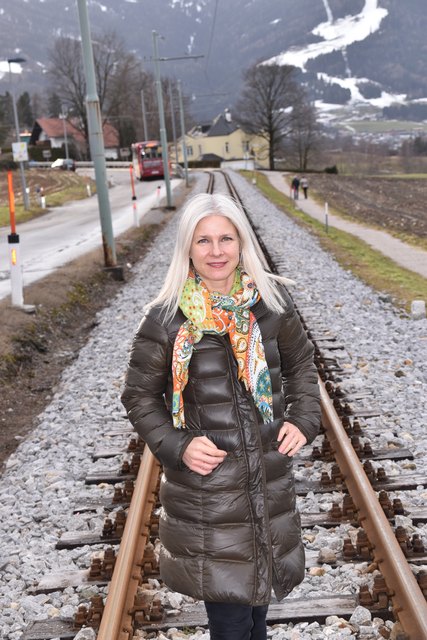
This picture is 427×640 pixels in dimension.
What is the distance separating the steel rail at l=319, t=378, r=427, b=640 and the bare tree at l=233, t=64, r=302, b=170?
10017 centimetres

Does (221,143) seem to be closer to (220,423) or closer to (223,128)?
(223,128)

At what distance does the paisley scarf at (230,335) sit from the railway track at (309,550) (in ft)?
4.44

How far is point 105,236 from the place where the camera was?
1750 cm

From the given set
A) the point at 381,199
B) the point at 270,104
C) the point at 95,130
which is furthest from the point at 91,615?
the point at 270,104

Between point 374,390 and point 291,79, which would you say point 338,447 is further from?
point 291,79

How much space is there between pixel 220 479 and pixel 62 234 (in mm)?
25644

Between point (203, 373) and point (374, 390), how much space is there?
5.27 metres

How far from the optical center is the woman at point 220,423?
3.00 m

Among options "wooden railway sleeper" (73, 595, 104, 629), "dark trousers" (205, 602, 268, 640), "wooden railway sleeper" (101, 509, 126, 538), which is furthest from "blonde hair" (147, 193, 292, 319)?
"wooden railway sleeper" (101, 509, 126, 538)

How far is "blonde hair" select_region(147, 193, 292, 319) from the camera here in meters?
3.10

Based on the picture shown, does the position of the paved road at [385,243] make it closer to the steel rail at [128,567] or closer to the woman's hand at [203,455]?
the steel rail at [128,567]

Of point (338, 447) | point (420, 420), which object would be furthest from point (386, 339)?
point (338, 447)

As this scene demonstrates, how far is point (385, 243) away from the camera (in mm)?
26312

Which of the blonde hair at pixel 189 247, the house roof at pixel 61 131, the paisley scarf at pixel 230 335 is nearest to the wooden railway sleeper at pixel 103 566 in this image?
the paisley scarf at pixel 230 335
